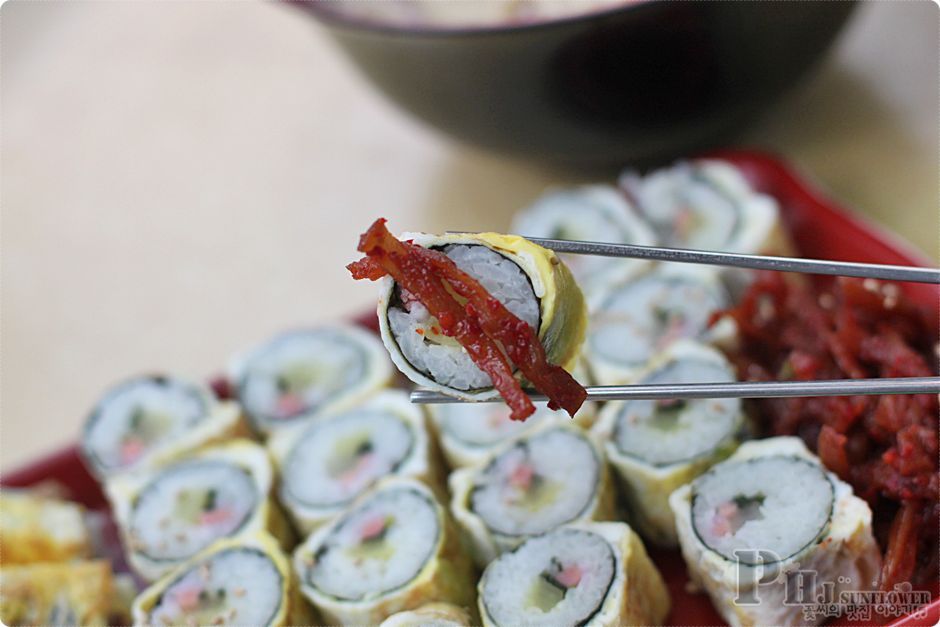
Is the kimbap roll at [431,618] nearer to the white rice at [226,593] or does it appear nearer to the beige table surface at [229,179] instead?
the white rice at [226,593]

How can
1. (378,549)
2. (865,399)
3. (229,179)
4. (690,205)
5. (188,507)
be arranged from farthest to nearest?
(229,179) < (690,205) < (188,507) < (378,549) < (865,399)

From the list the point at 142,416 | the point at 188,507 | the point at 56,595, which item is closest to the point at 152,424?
the point at 142,416

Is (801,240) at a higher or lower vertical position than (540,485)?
higher

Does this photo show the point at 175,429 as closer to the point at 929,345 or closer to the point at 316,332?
the point at 316,332

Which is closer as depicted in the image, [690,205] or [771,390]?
[771,390]

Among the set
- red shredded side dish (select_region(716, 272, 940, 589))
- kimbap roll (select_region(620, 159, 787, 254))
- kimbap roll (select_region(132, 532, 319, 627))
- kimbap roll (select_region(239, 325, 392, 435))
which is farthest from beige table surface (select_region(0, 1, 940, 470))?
kimbap roll (select_region(132, 532, 319, 627))

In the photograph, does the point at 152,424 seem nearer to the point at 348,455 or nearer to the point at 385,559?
the point at 348,455
